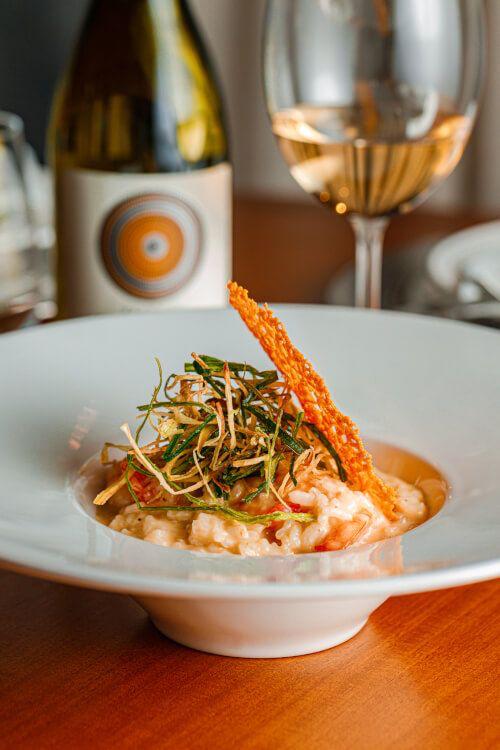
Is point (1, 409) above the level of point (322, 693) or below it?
above

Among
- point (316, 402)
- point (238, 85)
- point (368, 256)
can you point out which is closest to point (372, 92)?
point (368, 256)

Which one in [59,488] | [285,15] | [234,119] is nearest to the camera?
[59,488]

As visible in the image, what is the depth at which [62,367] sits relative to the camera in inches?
38.6

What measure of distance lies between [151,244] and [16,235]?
0.62ft

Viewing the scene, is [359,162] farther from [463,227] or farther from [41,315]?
[463,227]

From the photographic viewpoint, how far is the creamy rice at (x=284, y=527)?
718mm

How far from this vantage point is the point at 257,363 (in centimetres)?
104

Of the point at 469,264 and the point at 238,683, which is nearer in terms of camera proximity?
the point at 238,683

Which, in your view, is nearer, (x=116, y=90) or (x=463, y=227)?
(x=116, y=90)

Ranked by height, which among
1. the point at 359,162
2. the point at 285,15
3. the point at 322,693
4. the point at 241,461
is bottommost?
the point at 322,693

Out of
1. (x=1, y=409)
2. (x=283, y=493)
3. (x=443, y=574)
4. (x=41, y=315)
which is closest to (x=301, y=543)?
(x=283, y=493)

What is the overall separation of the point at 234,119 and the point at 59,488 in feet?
10.9

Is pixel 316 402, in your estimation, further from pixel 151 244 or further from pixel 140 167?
pixel 140 167

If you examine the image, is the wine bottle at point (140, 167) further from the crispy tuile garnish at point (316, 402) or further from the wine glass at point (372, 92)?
the crispy tuile garnish at point (316, 402)
